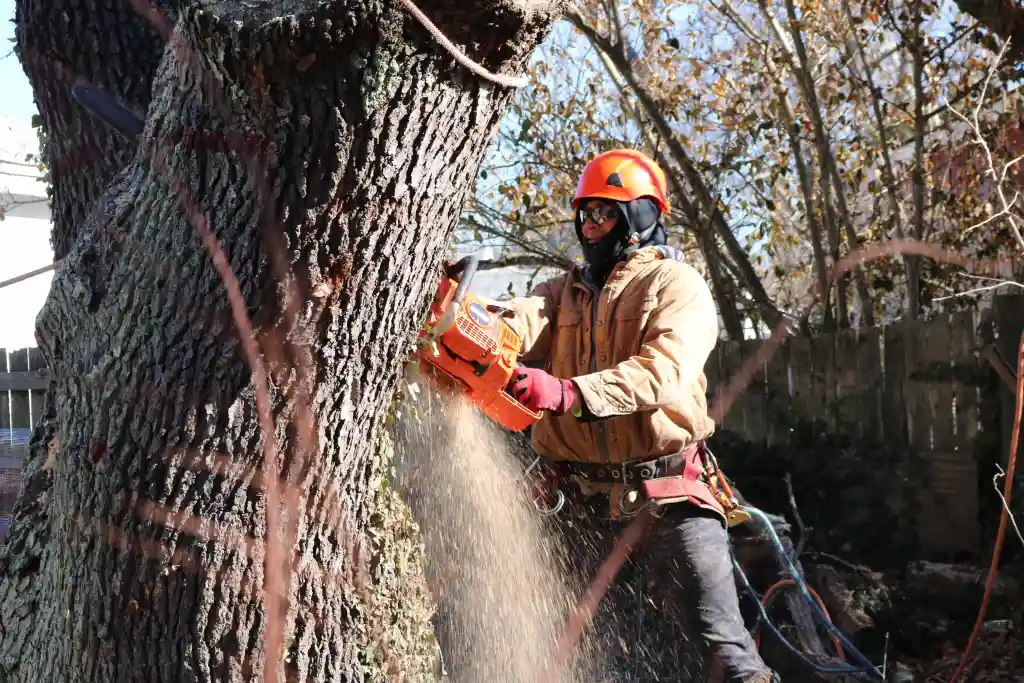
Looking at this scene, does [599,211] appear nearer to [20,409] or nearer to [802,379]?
[802,379]

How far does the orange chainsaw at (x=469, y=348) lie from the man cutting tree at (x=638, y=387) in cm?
6

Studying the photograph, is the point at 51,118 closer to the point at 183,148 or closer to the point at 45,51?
the point at 45,51

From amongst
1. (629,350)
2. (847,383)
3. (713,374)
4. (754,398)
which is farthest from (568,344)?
(713,374)

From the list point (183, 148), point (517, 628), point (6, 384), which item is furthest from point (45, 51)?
point (6, 384)

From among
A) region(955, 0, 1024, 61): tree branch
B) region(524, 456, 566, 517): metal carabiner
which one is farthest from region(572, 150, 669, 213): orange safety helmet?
region(955, 0, 1024, 61): tree branch

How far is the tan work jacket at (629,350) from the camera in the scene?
9.46 ft

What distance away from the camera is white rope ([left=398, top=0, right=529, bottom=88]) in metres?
1.50

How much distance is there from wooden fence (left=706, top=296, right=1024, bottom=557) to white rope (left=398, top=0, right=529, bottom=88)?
15.2 feet

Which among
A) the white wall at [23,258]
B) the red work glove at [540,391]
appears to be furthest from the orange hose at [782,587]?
the white wall at [23,258]

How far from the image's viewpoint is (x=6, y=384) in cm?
733

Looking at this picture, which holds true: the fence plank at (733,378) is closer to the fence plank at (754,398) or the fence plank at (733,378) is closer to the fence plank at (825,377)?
the fence plank at (754,398)

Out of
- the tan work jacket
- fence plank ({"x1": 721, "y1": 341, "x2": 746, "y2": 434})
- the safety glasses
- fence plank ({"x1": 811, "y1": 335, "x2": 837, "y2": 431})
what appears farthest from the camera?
fence plank ({"x1": 721, "y1": 341, "x2": 746, "y2": 434})

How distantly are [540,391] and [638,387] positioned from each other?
1.04ft

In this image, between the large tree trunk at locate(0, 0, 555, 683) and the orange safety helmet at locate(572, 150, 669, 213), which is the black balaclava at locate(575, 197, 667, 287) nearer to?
the orange safety helmet at locate(572, 150, 669, 213)
